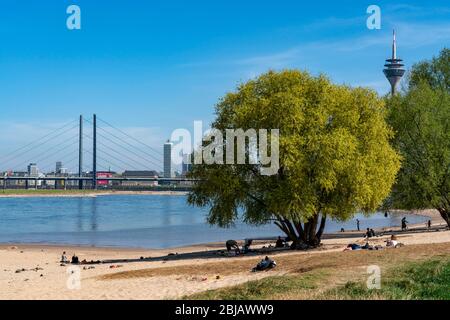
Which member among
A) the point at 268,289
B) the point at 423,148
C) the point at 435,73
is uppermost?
the point at 435,73

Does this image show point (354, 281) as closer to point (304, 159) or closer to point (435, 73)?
point (304, 159)

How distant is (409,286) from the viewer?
17547mm

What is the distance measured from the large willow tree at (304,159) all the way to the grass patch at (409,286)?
43.6 ft

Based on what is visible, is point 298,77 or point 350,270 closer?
point 350,270

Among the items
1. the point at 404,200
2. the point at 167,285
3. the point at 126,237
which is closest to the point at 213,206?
the point at 167,285

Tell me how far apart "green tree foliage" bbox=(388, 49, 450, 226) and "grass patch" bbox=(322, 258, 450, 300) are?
2771cm

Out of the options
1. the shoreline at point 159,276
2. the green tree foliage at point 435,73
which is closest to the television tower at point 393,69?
the green tree foliage at point 435,73

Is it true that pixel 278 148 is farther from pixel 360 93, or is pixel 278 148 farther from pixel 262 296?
pixel 262 296

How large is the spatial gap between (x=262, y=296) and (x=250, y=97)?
21312 millimetres

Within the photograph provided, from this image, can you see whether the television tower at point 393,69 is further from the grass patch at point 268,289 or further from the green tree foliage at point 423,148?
the grass patch at point 268,289

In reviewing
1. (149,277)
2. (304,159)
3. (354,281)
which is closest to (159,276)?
(149,277)

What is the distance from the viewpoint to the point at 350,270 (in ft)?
71.6

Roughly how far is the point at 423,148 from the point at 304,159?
1817cm

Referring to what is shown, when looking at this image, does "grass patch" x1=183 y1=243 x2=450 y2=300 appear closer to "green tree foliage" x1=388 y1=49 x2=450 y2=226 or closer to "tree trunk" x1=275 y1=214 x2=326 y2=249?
"tree trunk" x1=275 y1=214 x2=326 y2=249
